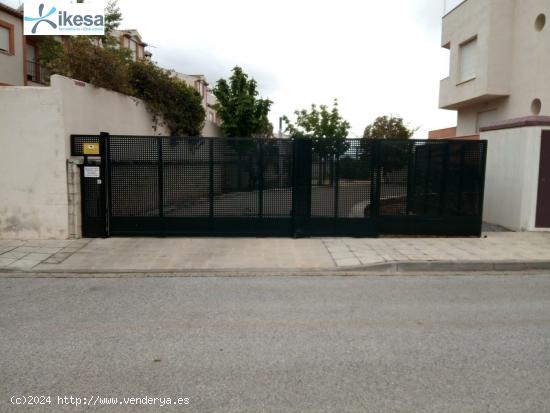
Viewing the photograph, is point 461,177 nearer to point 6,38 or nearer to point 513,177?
point 513,177

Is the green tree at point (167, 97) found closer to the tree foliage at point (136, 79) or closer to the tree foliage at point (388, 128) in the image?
the tree foliage at point (136, 79)

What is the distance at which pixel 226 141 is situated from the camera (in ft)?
32.4

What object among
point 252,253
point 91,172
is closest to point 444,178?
point 252,253

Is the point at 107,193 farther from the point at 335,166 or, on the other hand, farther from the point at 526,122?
the point at 526,122

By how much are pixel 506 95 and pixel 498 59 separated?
143 centimetres

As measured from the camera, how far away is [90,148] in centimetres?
945

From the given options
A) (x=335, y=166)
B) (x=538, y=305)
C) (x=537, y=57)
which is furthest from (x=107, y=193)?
(x=537, y=57)

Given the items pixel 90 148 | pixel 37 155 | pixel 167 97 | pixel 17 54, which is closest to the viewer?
pixel 37 155

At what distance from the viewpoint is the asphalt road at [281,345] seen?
3471mm

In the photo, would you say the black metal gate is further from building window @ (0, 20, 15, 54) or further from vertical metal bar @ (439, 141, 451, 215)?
building window @ (0, 20, 15, 54)

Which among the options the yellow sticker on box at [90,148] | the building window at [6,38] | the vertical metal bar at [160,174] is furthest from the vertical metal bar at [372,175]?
the building window at [6,38]

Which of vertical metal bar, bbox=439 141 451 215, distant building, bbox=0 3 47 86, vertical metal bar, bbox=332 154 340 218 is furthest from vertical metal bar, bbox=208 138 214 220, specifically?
distant building, bbox=0 3 47 86

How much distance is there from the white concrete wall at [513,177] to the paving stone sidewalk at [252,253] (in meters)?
0.83

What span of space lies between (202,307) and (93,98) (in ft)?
21.7
